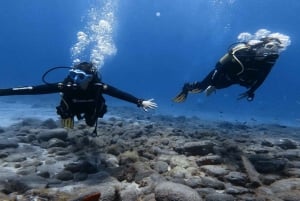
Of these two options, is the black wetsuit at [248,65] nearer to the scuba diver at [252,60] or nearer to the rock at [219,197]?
the scuba diver at [252,60]

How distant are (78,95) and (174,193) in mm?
3543

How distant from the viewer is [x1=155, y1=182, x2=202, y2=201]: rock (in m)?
4.72

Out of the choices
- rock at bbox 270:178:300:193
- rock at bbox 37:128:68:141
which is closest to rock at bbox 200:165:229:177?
rock at bbox 270:178:300:193

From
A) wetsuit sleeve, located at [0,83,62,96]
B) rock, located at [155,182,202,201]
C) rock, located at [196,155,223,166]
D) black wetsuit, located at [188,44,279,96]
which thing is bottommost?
rock, located at [155,182,202,201]

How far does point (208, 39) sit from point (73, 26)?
45164 millimetres

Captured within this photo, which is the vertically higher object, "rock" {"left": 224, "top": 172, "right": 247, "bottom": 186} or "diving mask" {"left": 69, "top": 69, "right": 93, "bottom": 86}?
"diving mask" {"left": 69, "top": 69, "right": 93, "bottom": 86}

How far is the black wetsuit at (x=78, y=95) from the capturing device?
288 inches

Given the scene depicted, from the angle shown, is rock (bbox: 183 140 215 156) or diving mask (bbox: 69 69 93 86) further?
rock (bbox: 183 140 215 156)

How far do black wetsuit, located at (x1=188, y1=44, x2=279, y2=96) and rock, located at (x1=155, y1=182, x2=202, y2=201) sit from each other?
377cm

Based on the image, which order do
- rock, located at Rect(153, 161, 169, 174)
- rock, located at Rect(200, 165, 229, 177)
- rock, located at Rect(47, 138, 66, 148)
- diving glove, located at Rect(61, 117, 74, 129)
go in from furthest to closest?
1. rock, located at Rect(47, 138, 66, 148)
2. diving glove, located at Rect(61, 117, 74, 129)
3. rock, located at Rect(153, 161, 169, 174)
4. rock, located at Rect(200, 165, 229, 177)

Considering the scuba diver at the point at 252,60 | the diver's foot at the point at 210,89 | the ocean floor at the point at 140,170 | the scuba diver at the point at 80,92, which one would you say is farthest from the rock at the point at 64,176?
the diver's foot at the point at 210,89

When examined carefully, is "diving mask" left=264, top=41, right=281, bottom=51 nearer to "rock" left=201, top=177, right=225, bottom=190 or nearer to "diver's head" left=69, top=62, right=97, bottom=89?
"rock" left=201, top=177, right=225, bottom=190

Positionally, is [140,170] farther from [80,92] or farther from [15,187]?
[80,92]

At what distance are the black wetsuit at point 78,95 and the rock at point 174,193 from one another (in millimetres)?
3067
